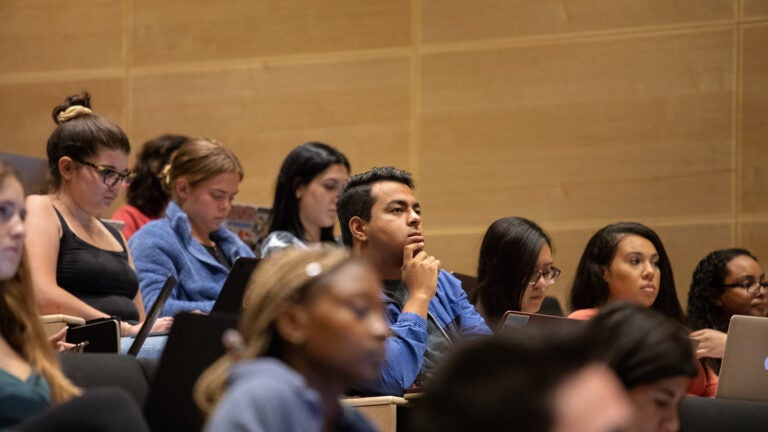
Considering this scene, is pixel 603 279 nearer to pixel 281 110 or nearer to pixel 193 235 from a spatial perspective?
pixel 193 235

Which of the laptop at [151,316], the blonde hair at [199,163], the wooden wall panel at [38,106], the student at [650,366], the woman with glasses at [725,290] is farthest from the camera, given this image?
the wooden wall panel at [38,106]

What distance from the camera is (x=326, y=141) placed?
5.08 meters

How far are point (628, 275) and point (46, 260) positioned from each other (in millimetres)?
1695

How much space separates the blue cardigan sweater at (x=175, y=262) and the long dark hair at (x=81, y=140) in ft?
1.46

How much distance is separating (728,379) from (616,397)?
6.79 feet

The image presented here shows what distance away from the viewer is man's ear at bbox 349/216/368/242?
10.0ft

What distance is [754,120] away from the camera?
459cm

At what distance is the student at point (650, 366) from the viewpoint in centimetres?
171

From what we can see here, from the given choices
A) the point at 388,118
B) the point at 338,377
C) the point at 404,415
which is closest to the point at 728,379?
the point at 404,415

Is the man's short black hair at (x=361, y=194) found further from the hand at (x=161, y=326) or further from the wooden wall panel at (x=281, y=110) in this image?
the wooden wall panel at (x=281, y=110)

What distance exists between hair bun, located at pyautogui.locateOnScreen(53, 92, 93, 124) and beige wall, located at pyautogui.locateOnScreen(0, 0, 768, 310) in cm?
155

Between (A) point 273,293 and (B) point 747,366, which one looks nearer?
(A) point 273,293

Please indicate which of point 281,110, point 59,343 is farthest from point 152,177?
point 59,343

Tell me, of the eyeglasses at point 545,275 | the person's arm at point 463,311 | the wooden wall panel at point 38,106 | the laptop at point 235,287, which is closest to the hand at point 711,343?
the eyeglasses at point 545,275
